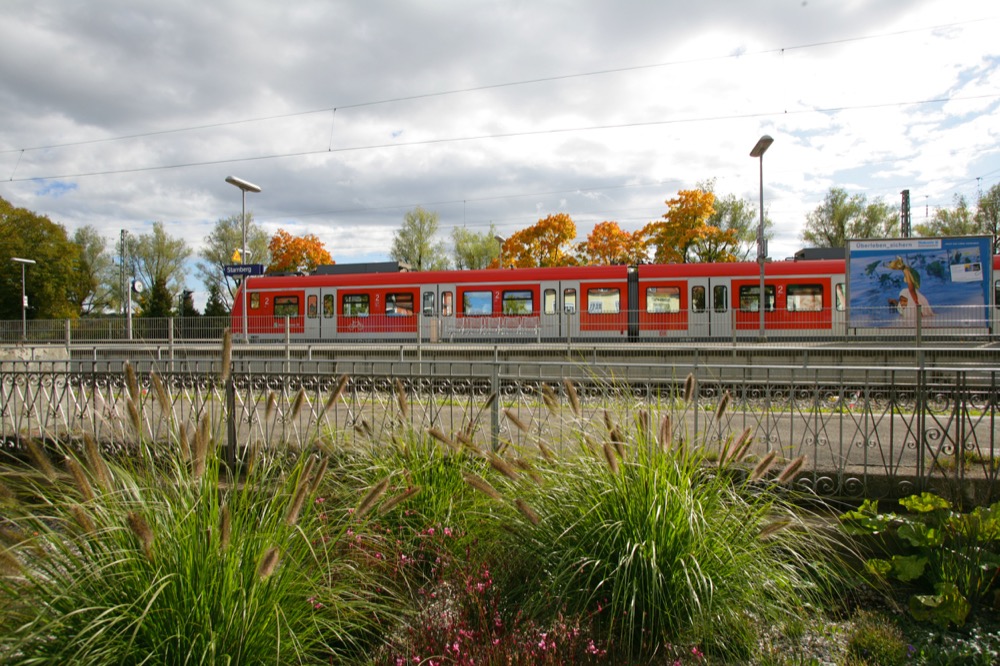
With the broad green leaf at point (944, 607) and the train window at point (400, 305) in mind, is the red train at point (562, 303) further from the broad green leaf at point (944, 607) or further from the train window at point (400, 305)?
the broad green leaf at point (944, 607)

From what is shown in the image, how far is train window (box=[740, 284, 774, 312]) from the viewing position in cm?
1990

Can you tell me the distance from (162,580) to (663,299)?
19.8 m

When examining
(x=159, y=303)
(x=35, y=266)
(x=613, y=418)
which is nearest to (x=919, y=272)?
(x=613, y=418)

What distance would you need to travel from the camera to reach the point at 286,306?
2411 cm

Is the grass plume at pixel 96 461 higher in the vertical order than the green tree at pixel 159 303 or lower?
lower

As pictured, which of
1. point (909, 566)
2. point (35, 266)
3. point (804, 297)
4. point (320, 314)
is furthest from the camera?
point (35, 266)

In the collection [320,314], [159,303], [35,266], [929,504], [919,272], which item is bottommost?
[929,504]

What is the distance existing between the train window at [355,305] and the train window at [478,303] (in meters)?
3.81

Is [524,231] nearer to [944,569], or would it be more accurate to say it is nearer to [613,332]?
[613,332]

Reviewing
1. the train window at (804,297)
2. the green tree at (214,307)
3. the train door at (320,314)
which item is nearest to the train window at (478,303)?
the train door at (320,314)

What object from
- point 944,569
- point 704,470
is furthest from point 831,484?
point 704,470

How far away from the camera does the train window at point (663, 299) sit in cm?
2055

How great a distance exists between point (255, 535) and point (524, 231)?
4095cm

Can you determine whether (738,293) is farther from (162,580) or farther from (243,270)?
(162,580)
